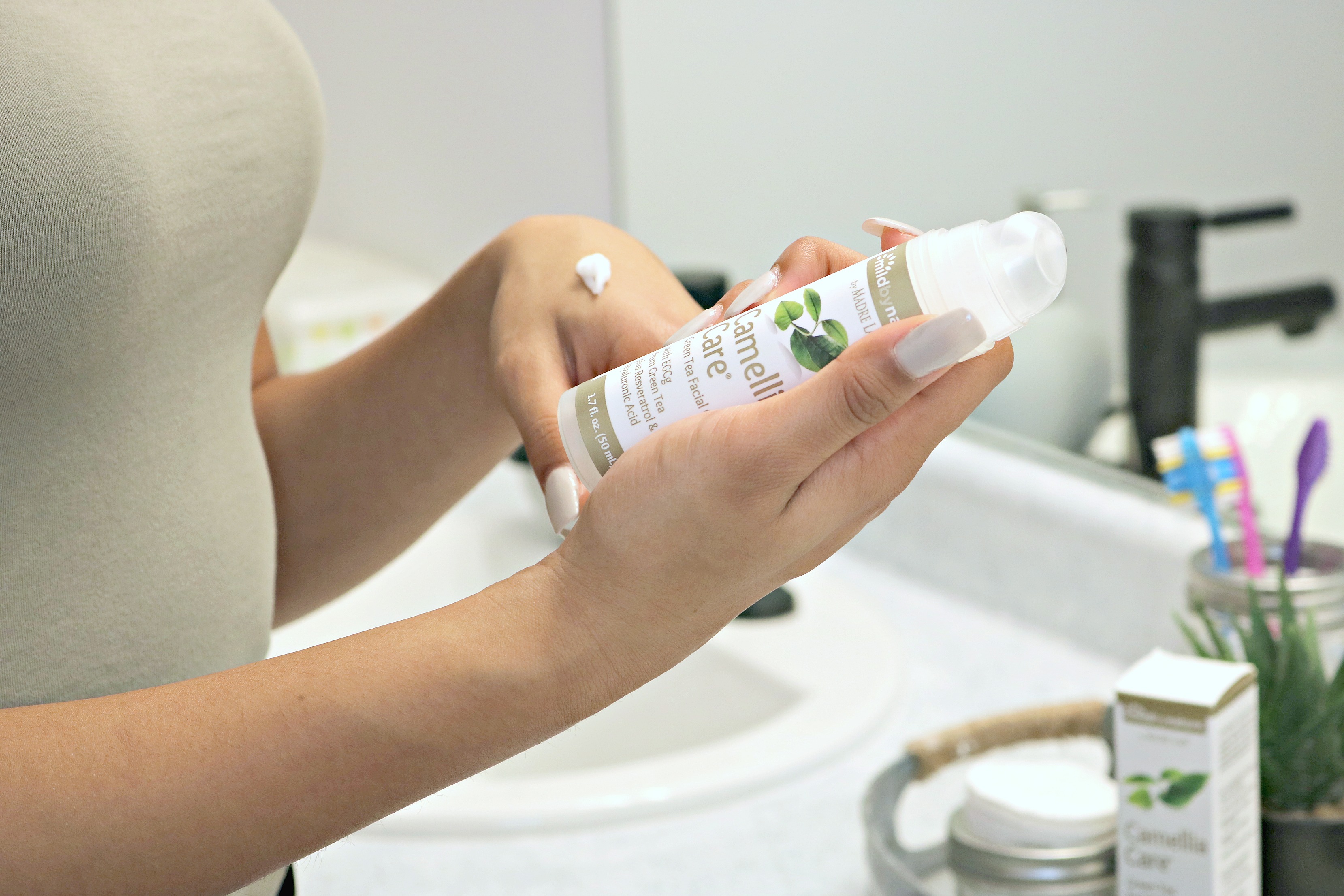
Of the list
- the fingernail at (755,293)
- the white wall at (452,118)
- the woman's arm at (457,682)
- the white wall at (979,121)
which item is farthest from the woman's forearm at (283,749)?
the white wall at (452,118)

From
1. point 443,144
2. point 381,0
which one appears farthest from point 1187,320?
point 381,0

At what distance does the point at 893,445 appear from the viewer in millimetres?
305

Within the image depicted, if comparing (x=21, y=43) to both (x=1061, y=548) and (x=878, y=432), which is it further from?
(x=1061, y=548)

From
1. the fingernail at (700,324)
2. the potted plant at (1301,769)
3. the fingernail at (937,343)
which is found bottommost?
the potted plant at (1301,769)

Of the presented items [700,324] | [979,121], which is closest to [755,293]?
[700,324]

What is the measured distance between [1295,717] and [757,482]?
40 centimetres

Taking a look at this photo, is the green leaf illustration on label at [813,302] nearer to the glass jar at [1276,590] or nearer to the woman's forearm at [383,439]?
the woman's forearm at [383,439]

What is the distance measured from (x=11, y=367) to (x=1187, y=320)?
73 centimetres

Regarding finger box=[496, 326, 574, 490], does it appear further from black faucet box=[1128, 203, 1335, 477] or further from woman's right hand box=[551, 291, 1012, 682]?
black faucet box=[1128, 203, 1335, 477]

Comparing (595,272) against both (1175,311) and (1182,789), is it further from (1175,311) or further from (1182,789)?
(1175,311)

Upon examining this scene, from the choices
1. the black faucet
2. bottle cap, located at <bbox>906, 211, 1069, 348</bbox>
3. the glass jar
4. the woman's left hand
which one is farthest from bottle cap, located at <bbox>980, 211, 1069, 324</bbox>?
the black faucet

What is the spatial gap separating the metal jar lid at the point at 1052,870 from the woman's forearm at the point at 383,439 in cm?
30

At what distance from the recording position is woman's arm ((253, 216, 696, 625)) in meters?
0.40

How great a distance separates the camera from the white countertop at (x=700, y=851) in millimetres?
675
